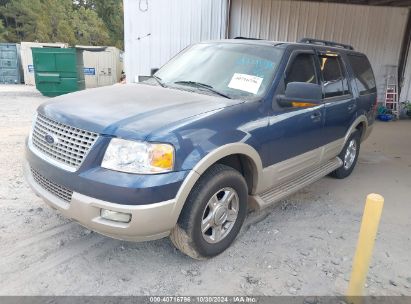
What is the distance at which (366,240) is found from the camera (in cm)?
248

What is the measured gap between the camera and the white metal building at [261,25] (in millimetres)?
9984

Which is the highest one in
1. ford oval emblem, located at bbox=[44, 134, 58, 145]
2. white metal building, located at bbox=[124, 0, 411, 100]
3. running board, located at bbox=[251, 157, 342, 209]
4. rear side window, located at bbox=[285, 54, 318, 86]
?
white metal building, located at bbox=[124, 0, 411, 100]

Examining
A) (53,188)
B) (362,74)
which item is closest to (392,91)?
(362,74)

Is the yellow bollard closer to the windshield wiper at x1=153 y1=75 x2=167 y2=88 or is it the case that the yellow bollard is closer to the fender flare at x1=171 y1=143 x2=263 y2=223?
the fender flare at x1=171 y1=143 x2=263 y2=223

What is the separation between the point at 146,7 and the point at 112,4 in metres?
40.7

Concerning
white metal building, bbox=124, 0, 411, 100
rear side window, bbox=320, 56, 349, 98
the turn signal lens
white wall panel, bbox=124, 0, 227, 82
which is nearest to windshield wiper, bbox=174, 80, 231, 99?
the turn signal lens

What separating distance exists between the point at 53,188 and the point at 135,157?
833 mm

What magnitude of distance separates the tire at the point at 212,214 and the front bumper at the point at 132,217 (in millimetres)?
200

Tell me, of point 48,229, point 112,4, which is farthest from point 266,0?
point 112,4

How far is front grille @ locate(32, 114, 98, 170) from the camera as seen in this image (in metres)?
2.64

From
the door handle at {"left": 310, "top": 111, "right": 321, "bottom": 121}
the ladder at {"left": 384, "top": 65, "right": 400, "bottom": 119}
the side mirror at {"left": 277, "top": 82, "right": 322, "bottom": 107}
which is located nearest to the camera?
the side mirror at {"left": 277, "top": 82, "right": 322, "bottom": 107}

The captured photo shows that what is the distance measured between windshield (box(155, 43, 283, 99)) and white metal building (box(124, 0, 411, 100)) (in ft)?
20.8

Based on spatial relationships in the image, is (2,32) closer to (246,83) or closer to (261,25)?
(261,25)

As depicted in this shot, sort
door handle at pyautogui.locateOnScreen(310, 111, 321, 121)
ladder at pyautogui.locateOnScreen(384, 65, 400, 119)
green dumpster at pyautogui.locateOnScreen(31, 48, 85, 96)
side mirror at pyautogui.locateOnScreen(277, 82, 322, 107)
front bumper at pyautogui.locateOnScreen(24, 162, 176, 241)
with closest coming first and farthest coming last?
front bumper at pyautogui.locateOnScreen(24, 162, 176, 241)
side mirror at pyautogui.locateOnScreen(277, 82, 322, 107)
door handle at pyautogui.locateOnScreen(310, 111, 321, 121)
ladder at pyautogui.locateOnScreen(384, 65, 400, 119)
green dumpster at pyautogui.locateOnScreen(31, 48, 85, 96)
